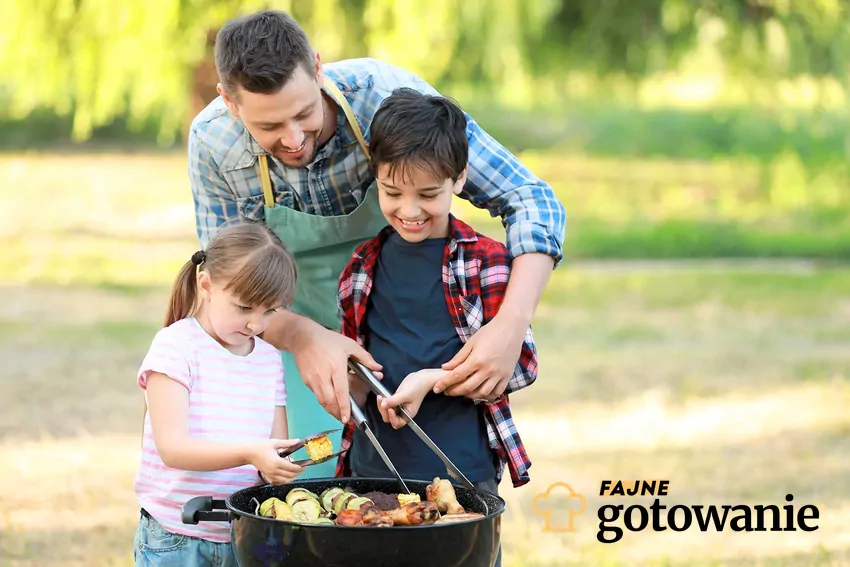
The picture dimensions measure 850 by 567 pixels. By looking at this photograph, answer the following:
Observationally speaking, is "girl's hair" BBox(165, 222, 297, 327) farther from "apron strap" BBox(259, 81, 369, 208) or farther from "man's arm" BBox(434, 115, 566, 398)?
"man's arm" BBox(434, 115, 566, 398)

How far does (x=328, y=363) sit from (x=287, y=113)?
532 mm

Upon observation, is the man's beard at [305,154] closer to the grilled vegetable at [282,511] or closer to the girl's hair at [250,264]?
the girl's hair at [250,264]

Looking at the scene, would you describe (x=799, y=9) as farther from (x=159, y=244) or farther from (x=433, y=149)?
(x=159, y=244)

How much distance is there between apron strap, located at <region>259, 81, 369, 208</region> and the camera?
288 centimetres

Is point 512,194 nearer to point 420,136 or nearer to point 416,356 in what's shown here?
point 420,136

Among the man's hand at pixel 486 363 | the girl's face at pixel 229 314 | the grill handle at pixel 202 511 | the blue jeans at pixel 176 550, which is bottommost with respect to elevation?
the blue jeans at pixel 176 550

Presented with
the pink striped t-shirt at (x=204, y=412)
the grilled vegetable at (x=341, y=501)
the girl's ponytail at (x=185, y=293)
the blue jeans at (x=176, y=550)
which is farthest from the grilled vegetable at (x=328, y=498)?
the girl's ponytail at (x=185, y=293)

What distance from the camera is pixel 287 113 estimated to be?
264 centimetres

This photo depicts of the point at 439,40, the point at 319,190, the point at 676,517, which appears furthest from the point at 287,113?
the point at 439,40

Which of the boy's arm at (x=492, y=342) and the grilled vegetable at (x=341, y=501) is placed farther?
the boy's arm at (x=492, y=342)

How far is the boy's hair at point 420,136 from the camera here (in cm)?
264

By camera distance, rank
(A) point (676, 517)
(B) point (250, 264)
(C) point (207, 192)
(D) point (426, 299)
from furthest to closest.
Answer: (A) point (676, 517)
(C) point (207, 192)
(D) point (426, 299)
(B) point (250, 264)

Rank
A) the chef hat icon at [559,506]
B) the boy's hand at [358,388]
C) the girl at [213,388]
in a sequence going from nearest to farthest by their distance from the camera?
the girl at [213,388] → the boy's hand at [358,388] → the chef hat icon at [559,506]

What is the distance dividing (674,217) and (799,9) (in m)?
6.29
